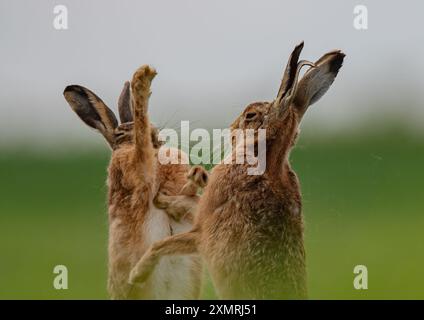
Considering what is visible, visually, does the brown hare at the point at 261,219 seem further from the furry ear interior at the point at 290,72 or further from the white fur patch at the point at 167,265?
the white fur patch at the point at 167,265

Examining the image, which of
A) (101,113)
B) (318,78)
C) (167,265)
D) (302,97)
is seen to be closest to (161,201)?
(167,265)

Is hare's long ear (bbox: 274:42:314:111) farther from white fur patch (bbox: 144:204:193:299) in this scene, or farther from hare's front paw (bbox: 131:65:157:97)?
white fur patch (bbox: 144:204:193:299)

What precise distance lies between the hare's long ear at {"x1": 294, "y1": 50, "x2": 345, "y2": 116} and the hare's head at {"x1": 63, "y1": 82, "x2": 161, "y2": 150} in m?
0.78

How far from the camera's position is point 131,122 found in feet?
18.9

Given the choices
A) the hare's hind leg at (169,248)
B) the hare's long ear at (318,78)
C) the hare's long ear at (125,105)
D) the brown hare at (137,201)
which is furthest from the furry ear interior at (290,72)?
the hare's long ear at (125,105)

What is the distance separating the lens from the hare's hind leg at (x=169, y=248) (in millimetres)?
5234

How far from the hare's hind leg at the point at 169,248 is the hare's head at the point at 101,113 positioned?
21.9 inches

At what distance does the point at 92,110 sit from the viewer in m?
5.69

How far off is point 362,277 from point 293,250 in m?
0.91

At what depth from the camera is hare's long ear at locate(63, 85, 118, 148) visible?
5.64 metres

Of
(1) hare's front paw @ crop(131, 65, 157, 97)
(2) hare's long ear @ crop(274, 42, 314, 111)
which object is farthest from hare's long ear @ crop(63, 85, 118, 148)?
(2) hare's long ear @ crop(274, 42, 314, 111)

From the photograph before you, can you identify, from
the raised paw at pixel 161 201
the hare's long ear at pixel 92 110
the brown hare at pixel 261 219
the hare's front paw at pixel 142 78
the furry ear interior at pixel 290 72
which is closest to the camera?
the furry ear interior at pixel 290 72

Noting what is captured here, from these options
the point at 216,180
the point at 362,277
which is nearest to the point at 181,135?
the point at 216,180
